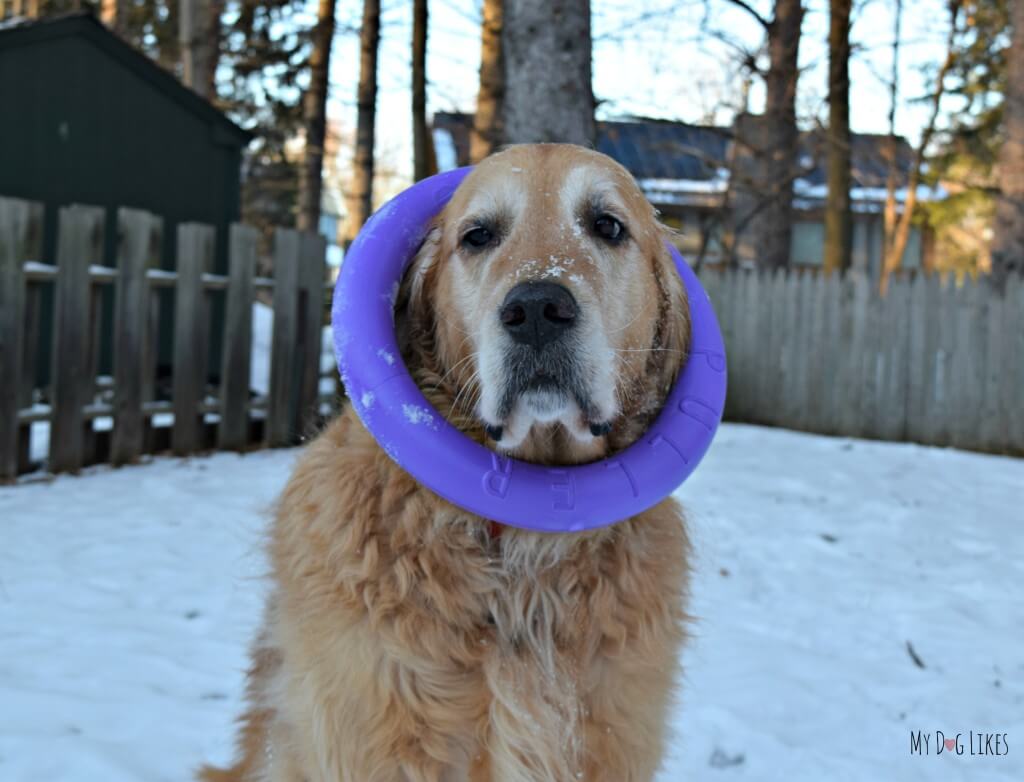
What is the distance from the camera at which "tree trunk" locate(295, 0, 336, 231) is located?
43.6 feet

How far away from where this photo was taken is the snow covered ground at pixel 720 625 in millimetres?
3031

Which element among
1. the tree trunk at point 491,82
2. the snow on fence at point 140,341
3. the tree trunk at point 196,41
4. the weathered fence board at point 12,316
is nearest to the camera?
the weathered fence board at point 12,316

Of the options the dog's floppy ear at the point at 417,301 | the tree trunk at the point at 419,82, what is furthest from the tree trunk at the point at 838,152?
the dog's floppy ear at the point at 417,301

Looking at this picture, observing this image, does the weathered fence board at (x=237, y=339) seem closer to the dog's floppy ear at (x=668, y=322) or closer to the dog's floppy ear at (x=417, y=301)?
the dog's floppy ear at (x=417, y=301)

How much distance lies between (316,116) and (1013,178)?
31.5ft

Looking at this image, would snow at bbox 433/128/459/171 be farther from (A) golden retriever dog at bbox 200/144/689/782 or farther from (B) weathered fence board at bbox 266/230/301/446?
(A) golden retriever dog at bbox 200/144/689/782

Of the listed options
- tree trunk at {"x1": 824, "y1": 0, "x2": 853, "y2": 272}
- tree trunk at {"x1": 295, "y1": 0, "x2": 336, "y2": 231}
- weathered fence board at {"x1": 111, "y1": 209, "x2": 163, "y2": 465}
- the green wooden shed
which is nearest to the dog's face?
weathered fence board at {"x1": 111, "y1": 209, "x2": 163, "y2": 465}

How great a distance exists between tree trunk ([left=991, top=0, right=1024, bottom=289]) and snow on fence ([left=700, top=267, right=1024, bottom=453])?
Result: 639 mm

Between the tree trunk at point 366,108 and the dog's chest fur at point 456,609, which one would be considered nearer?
the dog's chest fur at point 456,609

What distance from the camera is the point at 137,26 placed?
69.1 feet

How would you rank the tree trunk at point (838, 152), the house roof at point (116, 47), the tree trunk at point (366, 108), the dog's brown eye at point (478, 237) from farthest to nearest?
the tree trunk at point (838, 152)
the tree trunk at point (366, 108)
the house roof at point (116, 47)
the dog's brown eye at point (478, 237)

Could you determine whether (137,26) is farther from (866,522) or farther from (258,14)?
(866,522)

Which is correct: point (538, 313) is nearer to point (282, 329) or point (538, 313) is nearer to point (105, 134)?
point (282, 329)

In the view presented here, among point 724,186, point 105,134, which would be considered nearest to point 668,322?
point 105,134
